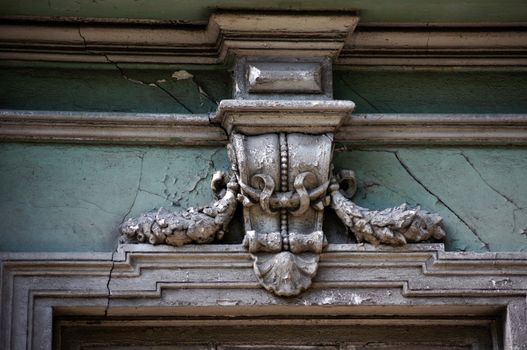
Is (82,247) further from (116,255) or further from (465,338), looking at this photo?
(465,338)

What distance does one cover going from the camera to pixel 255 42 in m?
4.98

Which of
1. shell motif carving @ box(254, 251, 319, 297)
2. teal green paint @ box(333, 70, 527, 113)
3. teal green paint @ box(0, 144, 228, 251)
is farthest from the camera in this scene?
teal green paint @ box(333, 70, 527, 113)

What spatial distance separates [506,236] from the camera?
4.96 metres

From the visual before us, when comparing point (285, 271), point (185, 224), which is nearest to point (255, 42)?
point (185, 224)

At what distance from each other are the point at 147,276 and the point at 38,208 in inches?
16.3

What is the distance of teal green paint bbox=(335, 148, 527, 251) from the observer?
496cm

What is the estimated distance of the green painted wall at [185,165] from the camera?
4906 mm

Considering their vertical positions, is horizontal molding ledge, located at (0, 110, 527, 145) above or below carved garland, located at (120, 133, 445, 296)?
above

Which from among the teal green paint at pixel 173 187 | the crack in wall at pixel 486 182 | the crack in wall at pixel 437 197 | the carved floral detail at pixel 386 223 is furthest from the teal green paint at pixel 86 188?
Result: the crack in wall at pixel 486 182

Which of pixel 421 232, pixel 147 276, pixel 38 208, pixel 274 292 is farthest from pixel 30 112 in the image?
pixel 421 232

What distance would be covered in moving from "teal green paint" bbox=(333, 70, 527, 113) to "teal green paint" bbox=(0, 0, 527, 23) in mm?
224

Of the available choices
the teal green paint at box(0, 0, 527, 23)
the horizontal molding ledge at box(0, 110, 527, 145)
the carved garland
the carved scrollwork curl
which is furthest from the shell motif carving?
the teal green paint at box(0, 0, 527, 23)

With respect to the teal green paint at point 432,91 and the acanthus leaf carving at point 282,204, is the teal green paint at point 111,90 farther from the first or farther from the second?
the teal green paint at point 432,91

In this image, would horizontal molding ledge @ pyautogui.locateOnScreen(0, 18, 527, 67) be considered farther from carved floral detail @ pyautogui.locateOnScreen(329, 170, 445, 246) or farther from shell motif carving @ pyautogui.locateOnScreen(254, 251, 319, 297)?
shell motif carving @ pyautogui.locateOnScreen(254, 251, 319, 297)
